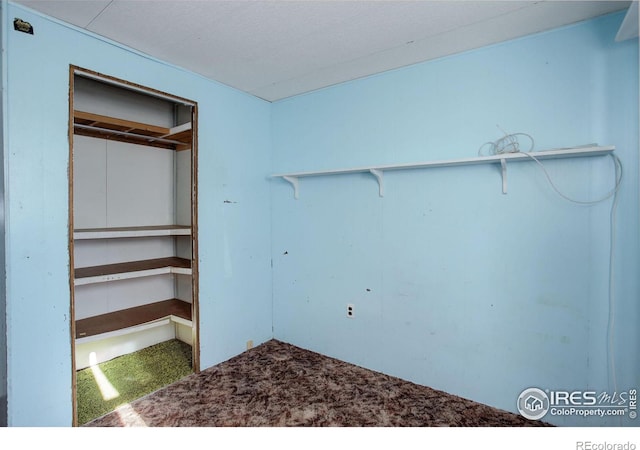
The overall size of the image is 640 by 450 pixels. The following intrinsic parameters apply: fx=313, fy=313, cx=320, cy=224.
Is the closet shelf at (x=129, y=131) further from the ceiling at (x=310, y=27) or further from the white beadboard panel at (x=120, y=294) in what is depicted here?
the white beadboard panel at (x=120, y=294)

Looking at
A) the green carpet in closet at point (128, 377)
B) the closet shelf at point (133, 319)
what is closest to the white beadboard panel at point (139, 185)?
the closet shelf at point (133, 319)

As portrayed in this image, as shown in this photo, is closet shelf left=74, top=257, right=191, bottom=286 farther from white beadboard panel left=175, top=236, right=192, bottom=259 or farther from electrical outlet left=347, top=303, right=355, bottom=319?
electrical outlet left=347, top=303, right=355, bottom=319

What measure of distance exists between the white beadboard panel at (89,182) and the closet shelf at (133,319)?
0.76 metres

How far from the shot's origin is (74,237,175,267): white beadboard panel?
2549mm

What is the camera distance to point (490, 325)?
1976mm

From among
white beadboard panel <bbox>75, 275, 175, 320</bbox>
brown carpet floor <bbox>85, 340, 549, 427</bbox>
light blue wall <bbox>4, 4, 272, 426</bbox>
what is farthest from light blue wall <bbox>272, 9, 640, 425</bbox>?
light blue wall <bbox>4, 4, 272, 426</bbox>

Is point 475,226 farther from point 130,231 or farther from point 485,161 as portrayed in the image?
point 130,231

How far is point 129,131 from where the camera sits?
2.56 m

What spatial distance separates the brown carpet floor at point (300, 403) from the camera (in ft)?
6.11

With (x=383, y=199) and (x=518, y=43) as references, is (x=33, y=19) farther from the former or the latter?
(x=518, y=43)

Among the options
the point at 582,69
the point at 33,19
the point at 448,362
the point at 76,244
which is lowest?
the point at 448,362

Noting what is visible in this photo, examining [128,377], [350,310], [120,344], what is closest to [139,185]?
[120,344]
